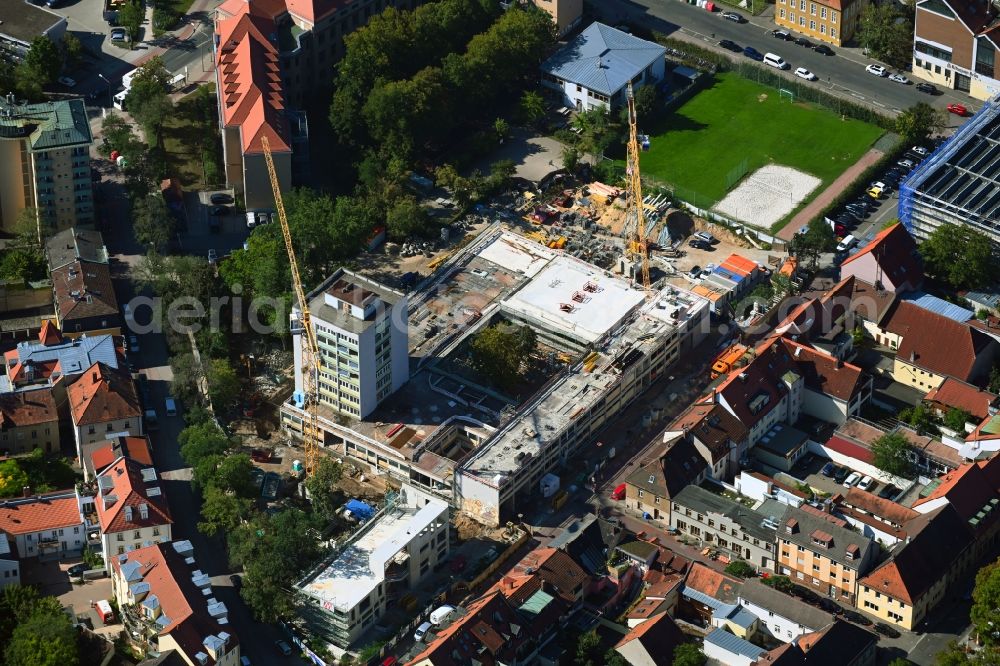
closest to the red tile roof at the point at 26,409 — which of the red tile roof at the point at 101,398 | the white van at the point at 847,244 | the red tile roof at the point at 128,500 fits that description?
the red tile roof at the point at 101,398

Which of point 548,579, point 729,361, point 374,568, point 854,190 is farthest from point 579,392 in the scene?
point 854,190

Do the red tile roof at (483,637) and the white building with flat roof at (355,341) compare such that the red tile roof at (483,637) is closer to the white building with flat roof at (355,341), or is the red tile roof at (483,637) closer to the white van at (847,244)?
the white building with flat roof at (355,341)

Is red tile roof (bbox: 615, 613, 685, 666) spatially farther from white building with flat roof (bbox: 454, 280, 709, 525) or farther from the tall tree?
the tall tree

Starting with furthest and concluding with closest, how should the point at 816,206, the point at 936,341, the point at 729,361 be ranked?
the point at 816,206 → the point at 729,361 → the point at 936,341

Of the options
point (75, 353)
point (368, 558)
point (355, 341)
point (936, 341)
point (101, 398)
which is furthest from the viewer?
point (936, 341)

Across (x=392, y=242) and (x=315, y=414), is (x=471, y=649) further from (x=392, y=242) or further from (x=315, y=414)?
(x=392, y=242)

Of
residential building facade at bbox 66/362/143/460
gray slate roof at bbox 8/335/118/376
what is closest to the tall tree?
residential building facade at bbox 66/362/143/460

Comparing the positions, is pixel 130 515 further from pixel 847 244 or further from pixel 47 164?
pixel 847 244
